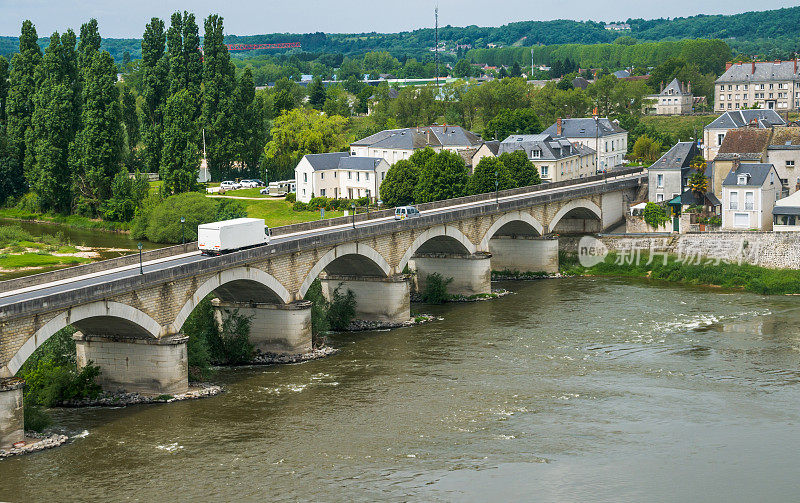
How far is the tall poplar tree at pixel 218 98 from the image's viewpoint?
9638 cm

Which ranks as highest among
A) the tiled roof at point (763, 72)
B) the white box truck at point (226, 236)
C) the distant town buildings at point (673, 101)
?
the tiled roof at point (763, 72)

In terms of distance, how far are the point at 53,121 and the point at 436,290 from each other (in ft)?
136

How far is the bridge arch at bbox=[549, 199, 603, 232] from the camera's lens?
70375mm

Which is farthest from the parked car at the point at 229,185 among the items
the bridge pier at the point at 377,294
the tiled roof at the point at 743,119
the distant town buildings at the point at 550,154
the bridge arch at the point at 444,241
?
the bridge pier at the point at 377,294

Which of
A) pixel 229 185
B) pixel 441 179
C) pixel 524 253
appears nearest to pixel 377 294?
pixel 524 253

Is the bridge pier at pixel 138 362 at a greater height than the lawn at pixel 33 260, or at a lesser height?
lesser

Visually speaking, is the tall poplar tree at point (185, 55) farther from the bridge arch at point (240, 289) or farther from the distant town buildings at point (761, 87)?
the distant town buildings at point (761, 87)

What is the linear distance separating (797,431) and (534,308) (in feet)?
74.1

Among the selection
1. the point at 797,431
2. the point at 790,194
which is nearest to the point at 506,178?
the point at 790,194

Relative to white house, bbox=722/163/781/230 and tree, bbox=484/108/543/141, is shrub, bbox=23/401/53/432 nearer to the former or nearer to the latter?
white house, bbox=722/163/781/230

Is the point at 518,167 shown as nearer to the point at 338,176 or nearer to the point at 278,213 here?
the point at 338,176

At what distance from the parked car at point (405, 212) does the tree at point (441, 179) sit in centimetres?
1861

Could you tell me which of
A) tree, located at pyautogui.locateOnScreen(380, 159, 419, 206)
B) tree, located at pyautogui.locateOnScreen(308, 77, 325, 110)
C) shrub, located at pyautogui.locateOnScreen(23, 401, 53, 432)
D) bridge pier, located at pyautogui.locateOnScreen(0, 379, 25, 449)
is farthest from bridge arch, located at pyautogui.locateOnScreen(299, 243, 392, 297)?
tree, located at pyautogui.locateOnScreen(308, 77, 325, 110)

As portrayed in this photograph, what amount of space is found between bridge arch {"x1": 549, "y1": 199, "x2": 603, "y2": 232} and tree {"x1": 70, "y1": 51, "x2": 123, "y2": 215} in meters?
37.4
